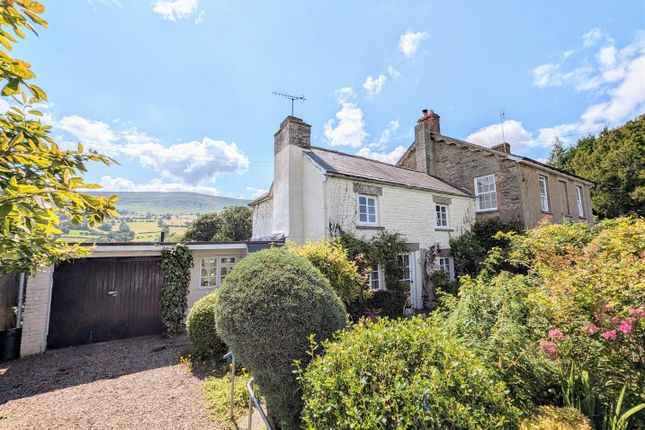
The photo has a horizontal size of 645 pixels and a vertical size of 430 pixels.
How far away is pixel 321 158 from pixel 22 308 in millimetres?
11158

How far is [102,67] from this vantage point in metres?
7.84

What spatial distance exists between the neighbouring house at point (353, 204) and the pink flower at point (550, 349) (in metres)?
7.88

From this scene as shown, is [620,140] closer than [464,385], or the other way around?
[464,385]

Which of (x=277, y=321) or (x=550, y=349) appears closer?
(x=550, y=349)

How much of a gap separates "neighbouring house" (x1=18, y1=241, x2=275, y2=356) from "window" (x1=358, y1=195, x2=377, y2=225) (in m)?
6.75

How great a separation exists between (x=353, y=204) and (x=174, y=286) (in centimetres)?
742

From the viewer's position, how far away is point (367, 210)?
12.0m

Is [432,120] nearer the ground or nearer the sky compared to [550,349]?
nearer the sky

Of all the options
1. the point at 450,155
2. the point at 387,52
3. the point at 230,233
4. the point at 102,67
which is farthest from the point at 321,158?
the point at 230,233

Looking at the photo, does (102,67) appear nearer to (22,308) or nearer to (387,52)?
(22,308)

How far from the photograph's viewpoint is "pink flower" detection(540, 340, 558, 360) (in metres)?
3.24

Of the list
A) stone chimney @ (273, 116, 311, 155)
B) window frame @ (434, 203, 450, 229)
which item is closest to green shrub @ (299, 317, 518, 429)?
stone chimney @ (273, 116, 311, 155)

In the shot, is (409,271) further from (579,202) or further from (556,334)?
(579,202)

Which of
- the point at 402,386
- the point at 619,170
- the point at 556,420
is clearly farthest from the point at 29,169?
the point at 619,170
